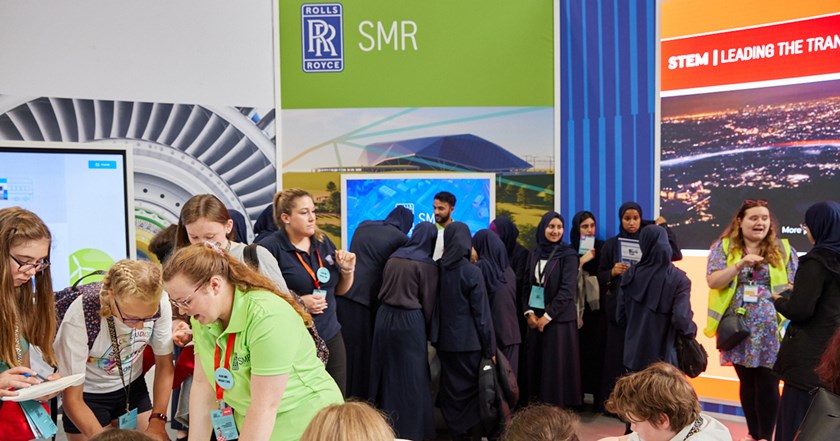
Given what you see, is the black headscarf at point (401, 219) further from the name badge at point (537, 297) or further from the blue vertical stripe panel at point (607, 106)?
the blue vertical stripe panel at point (607, 106)

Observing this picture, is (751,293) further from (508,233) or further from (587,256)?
(508,233)

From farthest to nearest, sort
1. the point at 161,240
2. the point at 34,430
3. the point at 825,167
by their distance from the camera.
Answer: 1. the point at 825,167
2. the point at 161,240
3. the point at 34,430

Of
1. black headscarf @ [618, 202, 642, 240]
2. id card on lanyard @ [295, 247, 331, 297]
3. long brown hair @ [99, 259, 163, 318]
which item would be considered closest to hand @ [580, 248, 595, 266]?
black headscarf @ [618, 202, 642, 240]

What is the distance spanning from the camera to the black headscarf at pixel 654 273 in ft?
14.1

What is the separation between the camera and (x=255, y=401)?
6.54ft

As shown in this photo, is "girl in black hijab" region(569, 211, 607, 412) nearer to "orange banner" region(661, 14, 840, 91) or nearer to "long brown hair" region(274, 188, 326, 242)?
"orange banner" region(661, 14, 840, 91)

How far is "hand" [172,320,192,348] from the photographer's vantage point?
2.90 metres

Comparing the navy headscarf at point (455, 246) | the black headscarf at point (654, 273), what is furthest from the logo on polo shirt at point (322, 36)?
the black headscarf at point (654, 273)

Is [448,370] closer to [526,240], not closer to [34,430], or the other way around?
[526,240]

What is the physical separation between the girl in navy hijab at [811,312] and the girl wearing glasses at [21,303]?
3377 mm

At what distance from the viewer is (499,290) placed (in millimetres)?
4754

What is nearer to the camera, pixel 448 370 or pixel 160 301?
pixel 160 301

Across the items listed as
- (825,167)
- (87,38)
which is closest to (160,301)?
(87,38)

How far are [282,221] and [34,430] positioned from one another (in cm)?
152
